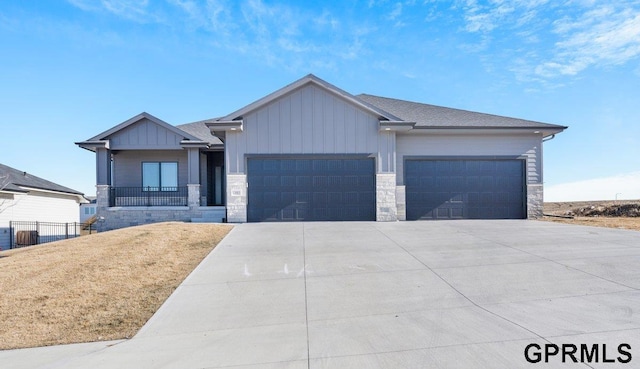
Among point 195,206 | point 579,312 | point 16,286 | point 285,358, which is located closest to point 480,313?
point 579,312

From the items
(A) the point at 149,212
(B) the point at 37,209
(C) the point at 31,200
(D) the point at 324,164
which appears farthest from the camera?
(B) the point at 37,209

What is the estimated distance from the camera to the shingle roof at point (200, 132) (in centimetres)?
1776

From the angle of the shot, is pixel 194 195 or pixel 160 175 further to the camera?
pixel 160 175

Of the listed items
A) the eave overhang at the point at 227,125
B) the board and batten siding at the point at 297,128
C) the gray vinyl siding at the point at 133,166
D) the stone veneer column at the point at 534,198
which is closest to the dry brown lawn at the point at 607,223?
the stone veneer column at the point at 534,198

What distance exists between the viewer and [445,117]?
56.0ft

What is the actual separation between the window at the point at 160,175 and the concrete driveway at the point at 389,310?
10036 millimetres

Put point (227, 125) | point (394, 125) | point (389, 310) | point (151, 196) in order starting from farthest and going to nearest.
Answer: point (151, 196), point (394, 125), point (227, 125), point (389, 310)

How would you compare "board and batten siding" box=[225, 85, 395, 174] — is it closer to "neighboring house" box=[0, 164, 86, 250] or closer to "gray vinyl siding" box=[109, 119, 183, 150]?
"gray vinyl siding" box=[109, 119, 183, 150]

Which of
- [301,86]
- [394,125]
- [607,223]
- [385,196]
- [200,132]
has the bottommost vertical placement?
[607,223]

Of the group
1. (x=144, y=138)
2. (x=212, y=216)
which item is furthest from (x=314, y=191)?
(x=144, y=138)

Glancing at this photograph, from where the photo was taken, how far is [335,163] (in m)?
15.1

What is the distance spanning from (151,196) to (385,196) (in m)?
11.2

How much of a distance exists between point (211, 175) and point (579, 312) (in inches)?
663

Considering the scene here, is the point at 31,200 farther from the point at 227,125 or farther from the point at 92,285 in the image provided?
the point at 92,285
